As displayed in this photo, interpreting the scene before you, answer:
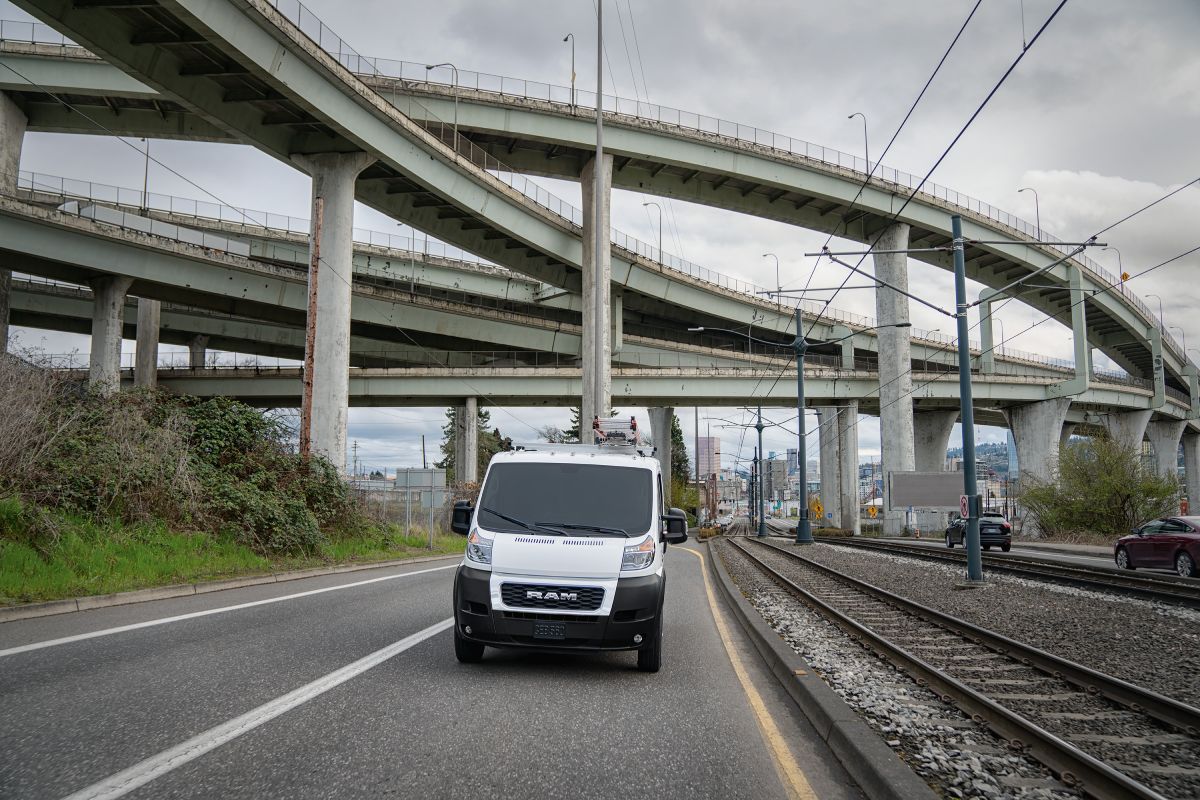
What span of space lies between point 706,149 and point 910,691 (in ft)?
117

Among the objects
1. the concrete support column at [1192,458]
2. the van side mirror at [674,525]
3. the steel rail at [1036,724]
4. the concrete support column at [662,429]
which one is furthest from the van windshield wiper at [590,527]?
the concrete support column at [1192,458]

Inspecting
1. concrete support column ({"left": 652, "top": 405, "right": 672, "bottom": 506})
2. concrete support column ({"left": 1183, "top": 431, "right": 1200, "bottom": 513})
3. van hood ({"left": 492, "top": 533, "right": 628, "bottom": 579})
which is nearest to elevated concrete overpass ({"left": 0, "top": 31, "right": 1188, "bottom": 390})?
concrete support column ({"left": 652, "top": 405, "right": 672, "bottom": 506})

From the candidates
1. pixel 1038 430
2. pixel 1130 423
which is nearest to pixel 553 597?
pixel 1038 430

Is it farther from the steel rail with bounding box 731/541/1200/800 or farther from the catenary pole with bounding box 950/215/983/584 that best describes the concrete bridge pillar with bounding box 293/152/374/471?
the steel rail with bounding box 731/541/1200/800

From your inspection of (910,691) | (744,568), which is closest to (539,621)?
(910,691)

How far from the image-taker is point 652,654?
24.3ft

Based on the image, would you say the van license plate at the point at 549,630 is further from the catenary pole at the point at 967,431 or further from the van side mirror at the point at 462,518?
the catenary pole at the point at 967,431

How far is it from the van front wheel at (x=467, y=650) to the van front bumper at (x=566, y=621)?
1.11 ft

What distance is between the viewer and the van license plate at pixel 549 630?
692 cm

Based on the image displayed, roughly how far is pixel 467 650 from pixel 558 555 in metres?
1.30

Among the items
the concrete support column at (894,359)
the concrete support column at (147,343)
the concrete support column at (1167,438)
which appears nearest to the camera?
the concrete support column at (147,343)

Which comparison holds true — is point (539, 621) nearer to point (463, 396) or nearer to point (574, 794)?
point (574, 794)

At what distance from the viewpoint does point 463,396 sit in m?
47.2

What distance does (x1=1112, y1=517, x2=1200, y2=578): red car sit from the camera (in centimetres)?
1853
